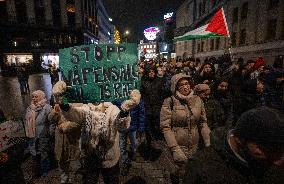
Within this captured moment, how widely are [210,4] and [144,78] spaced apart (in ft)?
113

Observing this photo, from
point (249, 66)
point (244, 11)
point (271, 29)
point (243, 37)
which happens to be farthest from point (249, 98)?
point (244, 11)

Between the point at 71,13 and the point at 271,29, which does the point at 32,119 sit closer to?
the point at 271,29

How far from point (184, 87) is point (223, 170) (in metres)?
2.21

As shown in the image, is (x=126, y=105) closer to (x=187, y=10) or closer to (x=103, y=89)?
(x=103, y=89)

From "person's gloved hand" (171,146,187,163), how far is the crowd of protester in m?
0.01

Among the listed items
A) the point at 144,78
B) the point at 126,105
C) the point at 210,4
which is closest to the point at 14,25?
the point at 210,4

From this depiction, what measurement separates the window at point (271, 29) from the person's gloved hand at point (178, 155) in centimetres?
2021

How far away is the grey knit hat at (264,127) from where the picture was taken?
1389 millimetres

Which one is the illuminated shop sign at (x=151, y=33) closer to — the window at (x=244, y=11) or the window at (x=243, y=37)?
the window at (x=244, y=11)

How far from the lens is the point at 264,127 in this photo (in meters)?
1.40

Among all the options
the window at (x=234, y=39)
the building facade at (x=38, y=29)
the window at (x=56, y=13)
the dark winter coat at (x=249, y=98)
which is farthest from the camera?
the window at (x=56, y=13)

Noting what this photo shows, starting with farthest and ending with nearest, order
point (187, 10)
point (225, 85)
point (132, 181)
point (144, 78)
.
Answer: point (187, 10)
point (144, 78)
point (225, 85)
point (132, 181)

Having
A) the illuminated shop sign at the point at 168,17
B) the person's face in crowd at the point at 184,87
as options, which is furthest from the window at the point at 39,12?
the person's face in crowd at the point at 184,87

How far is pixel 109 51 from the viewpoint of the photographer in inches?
147
